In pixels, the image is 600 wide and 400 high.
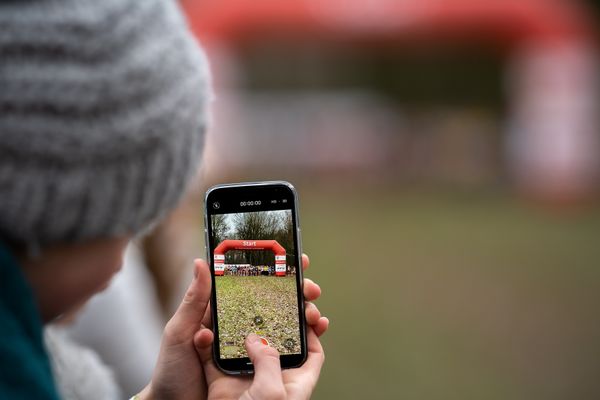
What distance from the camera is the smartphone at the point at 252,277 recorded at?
126cm

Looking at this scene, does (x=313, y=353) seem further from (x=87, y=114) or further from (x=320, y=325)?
(x=87, y=114)

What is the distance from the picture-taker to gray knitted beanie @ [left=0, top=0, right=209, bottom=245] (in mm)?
747

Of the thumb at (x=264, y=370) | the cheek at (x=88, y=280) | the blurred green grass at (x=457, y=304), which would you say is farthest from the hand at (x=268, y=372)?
the blurred green grass at (x=457, y=304)

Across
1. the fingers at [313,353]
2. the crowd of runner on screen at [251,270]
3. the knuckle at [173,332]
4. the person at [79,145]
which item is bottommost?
the fingers at [313,353]

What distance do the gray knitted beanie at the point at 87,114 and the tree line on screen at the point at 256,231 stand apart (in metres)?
0.41

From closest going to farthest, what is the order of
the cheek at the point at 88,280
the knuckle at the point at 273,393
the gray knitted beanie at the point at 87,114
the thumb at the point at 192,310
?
the gray knitted beanie at the point at 87,114
the cheek at the point at 88,280
the knuckle at the point at 273,393
the thumb at the point at 192,310

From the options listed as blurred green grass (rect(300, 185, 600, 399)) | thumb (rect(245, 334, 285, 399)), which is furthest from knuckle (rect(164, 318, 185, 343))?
blurred green grass (rect(300, 185, 600, 399))

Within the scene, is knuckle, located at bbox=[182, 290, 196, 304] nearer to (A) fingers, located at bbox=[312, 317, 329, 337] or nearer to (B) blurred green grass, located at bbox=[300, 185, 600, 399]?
(A) fingers, located at bbox=[312, 317, 329, 337]

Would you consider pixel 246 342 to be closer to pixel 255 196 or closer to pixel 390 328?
pixel 255 196

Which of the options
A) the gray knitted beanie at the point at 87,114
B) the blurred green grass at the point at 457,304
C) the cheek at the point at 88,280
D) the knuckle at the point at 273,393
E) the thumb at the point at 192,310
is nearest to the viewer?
the gray knitted beanie at the point at 87,114

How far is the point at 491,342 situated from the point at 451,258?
198cm

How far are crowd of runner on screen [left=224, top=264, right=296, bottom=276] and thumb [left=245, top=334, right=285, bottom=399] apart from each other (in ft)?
0.40

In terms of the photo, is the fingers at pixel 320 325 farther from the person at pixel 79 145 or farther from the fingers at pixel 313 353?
the person at pixel 79 145

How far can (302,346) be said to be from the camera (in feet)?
4.19
